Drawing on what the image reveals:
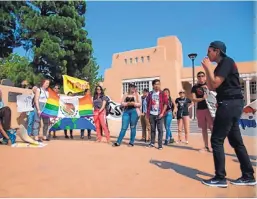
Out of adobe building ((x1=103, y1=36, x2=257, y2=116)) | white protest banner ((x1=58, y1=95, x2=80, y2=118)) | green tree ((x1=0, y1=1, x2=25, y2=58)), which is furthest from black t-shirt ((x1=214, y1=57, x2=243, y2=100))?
adobe building ((x1=103, y1=36, x2=257, y2=116))

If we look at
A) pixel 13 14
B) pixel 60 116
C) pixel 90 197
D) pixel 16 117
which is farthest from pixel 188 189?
pixel 13 14

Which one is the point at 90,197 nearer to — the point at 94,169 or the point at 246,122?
the point at 94,169

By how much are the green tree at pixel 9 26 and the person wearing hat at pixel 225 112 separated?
1563 centimetres

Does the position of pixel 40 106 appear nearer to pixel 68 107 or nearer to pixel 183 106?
pixel 68 107

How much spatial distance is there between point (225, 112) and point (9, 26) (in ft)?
53.8

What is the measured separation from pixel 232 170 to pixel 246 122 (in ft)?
5.58

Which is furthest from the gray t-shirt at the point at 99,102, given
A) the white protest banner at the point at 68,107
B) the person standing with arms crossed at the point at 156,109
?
the person standing with arms crossed at the point at 156,109

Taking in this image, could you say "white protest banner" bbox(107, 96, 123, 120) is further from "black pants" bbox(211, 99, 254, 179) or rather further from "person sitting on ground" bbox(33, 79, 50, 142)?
"black pants" bbox(211, 99, 254, 179)

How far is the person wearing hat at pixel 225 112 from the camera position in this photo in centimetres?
300

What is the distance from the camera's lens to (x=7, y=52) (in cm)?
1702

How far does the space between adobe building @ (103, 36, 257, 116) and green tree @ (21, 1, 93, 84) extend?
14.6 meters

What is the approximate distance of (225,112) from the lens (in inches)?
119

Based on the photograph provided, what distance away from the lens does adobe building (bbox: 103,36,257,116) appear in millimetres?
29984

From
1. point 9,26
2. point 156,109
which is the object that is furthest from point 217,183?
point 9,26
